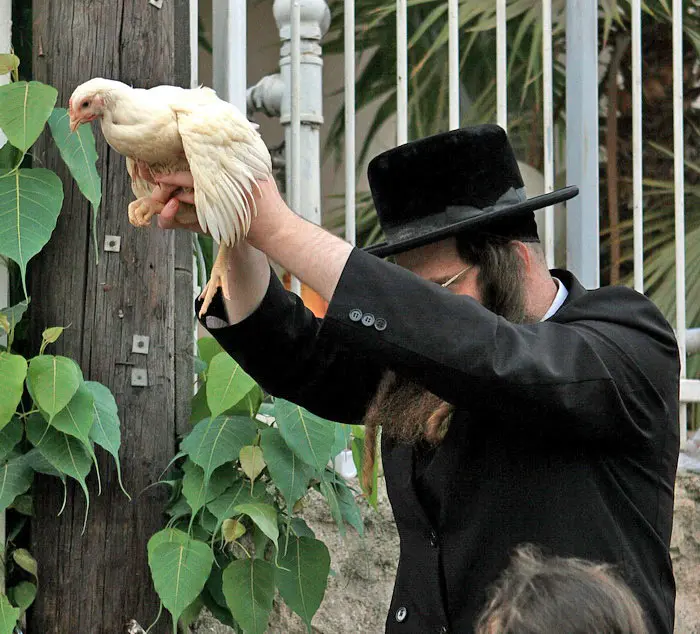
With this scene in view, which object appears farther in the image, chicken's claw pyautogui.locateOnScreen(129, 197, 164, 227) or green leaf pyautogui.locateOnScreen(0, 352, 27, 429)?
green leaf pyautogui.locateOnScreen(0, 352, 27, 429)

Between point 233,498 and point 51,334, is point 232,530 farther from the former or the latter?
point 51,334

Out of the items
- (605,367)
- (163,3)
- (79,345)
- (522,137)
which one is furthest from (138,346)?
(522,137)

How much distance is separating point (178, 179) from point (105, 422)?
3.02 ft

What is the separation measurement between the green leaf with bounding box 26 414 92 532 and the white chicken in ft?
2.94

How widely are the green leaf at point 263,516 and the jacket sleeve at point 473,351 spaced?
0.80 m

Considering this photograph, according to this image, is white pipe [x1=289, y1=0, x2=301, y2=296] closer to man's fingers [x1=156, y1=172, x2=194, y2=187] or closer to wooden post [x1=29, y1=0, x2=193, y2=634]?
wooden post [x1=29, y1=0, x2=193, y2=634]

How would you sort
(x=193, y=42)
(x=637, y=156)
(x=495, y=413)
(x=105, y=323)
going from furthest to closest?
(x=637, y=156), (x=193, y=42), (x=105, y=323), (x=495, y=413)

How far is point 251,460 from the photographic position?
2.60 meters

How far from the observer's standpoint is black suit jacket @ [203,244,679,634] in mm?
1732

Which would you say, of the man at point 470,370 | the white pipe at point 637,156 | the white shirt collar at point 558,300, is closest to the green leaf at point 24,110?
the man at point 470,370

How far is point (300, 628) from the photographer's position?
9.89 ft

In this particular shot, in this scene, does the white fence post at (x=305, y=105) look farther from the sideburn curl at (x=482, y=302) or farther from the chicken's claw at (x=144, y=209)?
the chicken's claw at (x=144, y=209)

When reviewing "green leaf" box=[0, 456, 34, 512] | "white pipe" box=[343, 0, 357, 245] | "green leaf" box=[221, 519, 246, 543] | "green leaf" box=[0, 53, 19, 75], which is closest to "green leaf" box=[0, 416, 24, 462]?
"green leaf" box=[0, 456, 34, 512]

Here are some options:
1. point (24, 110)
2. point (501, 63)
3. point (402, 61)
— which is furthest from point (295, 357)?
point (501, 63)
